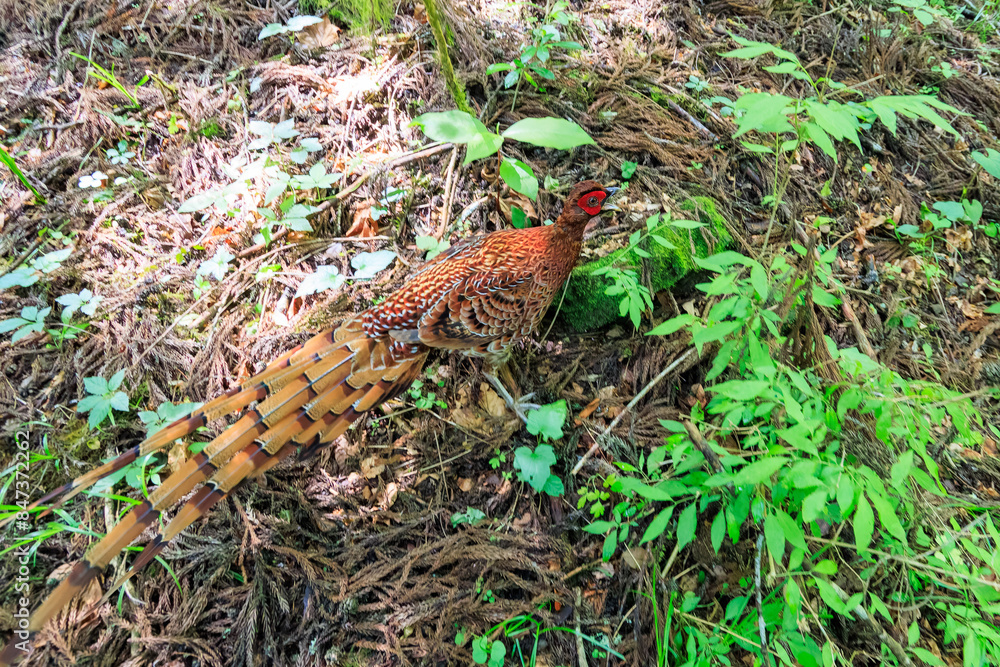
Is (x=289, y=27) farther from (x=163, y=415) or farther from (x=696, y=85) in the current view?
(x=696, y=85)

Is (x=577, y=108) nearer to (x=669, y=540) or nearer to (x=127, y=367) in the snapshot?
(x=669, y=540)

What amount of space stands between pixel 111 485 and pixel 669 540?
11.1ft

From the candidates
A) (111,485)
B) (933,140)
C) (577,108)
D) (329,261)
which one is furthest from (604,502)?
(933,140)

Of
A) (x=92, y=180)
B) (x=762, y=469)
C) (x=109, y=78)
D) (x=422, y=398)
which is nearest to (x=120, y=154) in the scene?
(x=92, y=180)

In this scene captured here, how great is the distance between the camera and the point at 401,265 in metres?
3.82

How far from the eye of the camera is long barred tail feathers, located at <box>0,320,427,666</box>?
84.2 inches

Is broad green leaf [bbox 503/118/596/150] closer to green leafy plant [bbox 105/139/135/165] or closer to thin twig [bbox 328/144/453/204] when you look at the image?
thin twig [bbox 328/144/453/204]

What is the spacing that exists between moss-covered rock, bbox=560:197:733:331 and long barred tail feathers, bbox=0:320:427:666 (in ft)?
4.02

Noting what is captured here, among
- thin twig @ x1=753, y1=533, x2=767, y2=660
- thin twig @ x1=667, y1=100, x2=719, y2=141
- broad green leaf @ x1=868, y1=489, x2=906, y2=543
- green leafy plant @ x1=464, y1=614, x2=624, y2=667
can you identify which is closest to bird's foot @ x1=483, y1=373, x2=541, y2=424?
green leafy plant @ x1=464, y1=614, x2=624, y2=667

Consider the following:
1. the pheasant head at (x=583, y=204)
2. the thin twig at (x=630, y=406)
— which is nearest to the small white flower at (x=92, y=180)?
the pheasant head at (x=583, y=204)

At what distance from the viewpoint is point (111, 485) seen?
115 inches

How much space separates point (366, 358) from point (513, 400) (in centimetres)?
107

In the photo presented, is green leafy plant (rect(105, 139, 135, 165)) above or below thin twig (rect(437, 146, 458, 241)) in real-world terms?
above

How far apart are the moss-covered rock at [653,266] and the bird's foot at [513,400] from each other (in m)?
0.70
